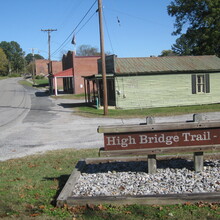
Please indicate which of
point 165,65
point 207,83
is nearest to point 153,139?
point 165,65

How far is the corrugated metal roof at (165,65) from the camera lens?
26.1 m

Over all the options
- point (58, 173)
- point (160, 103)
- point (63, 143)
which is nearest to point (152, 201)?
point (58, 173)

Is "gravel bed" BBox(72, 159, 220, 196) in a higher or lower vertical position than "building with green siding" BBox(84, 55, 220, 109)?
lower

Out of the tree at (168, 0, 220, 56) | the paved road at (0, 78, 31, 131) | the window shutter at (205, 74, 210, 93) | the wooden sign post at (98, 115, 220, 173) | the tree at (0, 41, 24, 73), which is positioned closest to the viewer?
the wooden sign post at (98, 115, 220, 173)

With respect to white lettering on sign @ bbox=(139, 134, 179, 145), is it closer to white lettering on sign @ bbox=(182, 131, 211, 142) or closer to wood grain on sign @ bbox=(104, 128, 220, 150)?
wood grain on sign @ bbox=(104, 128, 220, 150)

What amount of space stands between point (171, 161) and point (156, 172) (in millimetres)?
923

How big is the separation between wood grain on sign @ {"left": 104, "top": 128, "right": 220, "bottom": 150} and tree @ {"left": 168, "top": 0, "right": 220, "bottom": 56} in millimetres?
31443

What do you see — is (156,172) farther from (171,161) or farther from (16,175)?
(16,175)

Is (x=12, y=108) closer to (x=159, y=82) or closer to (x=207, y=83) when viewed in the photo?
(x=159, y=82)

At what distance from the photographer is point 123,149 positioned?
5910mm

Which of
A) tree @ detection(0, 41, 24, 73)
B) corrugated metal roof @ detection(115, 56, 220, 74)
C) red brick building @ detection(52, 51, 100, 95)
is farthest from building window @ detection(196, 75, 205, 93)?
tree @ detection(0, 41, 24, 73)

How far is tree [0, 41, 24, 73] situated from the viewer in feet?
516

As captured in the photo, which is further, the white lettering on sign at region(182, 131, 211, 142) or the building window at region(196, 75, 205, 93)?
the building window at region(196, 75, 205, 93)

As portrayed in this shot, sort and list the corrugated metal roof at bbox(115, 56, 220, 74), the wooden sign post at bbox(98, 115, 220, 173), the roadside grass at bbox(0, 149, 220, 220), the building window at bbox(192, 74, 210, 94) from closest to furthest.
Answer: the roadside grass at bbox(0, 149, 220, 220)
the wooden sign post at bbox(98, 115, 220, 173)
the corrugated metal roof at bbox(115, 56, 220, 74)
the building window at bbox(192, 74, 210, 94)
